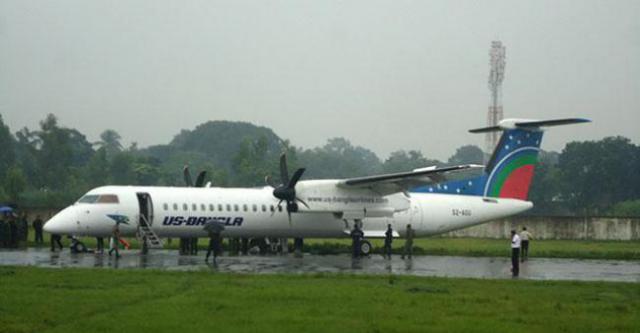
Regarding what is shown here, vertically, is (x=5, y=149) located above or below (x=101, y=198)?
above

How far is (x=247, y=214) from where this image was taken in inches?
1334

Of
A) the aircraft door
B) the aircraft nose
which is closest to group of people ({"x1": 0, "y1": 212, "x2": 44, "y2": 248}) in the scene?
the aircraft nose

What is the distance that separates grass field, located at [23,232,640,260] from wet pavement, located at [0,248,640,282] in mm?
3109

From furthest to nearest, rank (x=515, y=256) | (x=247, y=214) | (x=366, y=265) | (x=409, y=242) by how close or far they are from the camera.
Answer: (x=409, y=242) < (x=247, y=214) < (x=366, y=265) < (x=515, y=256)

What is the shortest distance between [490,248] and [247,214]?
1381cm

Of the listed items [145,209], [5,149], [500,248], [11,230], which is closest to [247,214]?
[145,209]

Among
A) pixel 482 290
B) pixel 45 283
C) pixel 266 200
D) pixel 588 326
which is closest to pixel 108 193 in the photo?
pixel 266 200

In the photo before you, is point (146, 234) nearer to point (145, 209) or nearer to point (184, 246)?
point (145, 209)

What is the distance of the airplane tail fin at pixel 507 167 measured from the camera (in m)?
37.7

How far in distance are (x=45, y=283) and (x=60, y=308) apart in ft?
13.4

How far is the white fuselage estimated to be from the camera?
Answer: 31234 millimetres

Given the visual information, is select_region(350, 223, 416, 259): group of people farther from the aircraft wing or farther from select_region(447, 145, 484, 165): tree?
select_region(447, 145, 484, 165): tree

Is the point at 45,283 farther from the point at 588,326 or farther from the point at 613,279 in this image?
the point at 613,279

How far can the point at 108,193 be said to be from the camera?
1248 inches
